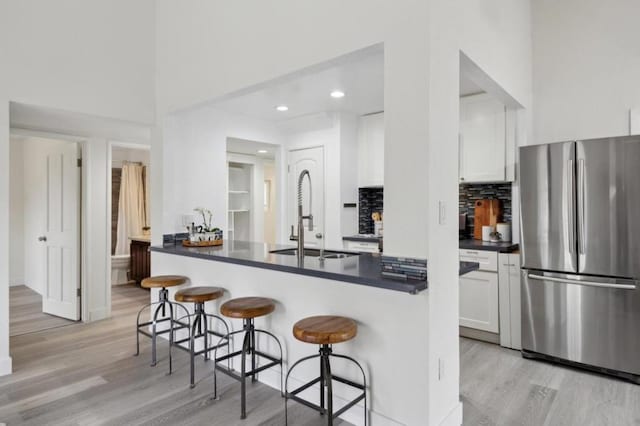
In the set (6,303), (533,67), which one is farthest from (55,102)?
(533,67)

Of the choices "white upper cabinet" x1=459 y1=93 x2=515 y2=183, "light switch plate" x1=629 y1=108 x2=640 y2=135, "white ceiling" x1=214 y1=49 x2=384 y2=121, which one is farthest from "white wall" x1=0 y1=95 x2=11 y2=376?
"light switch plate" x1=629 y1=108 x2=640 y2=135

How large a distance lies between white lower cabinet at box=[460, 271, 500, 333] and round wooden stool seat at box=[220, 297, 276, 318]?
80.2 inches

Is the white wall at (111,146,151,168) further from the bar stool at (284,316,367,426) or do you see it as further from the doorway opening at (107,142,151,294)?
the bar stool at (284,316,367,426)

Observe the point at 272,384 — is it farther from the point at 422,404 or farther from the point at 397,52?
the point at 397,52

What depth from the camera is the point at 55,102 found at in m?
3.17

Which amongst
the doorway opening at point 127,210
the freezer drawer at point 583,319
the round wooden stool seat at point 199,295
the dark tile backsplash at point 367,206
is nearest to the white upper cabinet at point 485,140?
the freezer drawer at point 583,319

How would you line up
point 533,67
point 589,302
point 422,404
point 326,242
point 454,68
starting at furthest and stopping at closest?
point 326,242, point 533,67, point 589,302, point 454,68, point 422,404

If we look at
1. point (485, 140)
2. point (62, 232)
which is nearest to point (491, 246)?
point (485, 140)

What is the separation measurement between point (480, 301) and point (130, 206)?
19.4 ft

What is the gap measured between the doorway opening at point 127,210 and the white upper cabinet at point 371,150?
388 centimetres

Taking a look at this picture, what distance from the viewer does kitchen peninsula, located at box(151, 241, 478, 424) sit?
1.95 metres

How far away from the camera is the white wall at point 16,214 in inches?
241

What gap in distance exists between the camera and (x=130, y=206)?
22.1 feet

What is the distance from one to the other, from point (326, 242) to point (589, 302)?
8.88 ft
